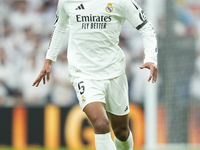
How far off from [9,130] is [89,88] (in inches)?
200

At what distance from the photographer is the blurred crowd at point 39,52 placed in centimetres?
916

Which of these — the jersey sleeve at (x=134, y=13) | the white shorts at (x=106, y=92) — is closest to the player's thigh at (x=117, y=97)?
the white shorts at (x=106, y=92)

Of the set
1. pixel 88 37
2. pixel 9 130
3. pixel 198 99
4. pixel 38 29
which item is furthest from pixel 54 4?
pixel 88 37

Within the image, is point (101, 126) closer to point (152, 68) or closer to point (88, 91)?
point (88, 91)

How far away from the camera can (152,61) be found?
4688mm

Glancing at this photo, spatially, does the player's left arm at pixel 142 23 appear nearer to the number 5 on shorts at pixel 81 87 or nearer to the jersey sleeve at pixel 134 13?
the jersey sleeve at pixel 134 13

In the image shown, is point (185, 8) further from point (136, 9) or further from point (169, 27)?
point (136, 9)

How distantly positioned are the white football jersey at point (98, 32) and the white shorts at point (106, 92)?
0.07m

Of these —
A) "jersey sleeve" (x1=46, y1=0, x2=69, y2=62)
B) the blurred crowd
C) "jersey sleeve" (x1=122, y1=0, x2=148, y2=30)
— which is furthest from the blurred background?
"jersey sleeve" (x1=122, y1=0, x2=148, y2=30)

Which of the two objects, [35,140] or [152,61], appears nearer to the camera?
[152,61]

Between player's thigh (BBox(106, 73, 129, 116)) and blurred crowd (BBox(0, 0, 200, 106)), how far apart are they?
3926 millimetres

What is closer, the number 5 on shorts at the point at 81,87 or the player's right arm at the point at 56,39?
the number 5 on shorts at the point at 81,87

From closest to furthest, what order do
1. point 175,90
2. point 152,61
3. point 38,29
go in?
point 152,61
point 175,90
point 38,29

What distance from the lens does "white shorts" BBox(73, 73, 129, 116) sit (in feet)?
15.4
